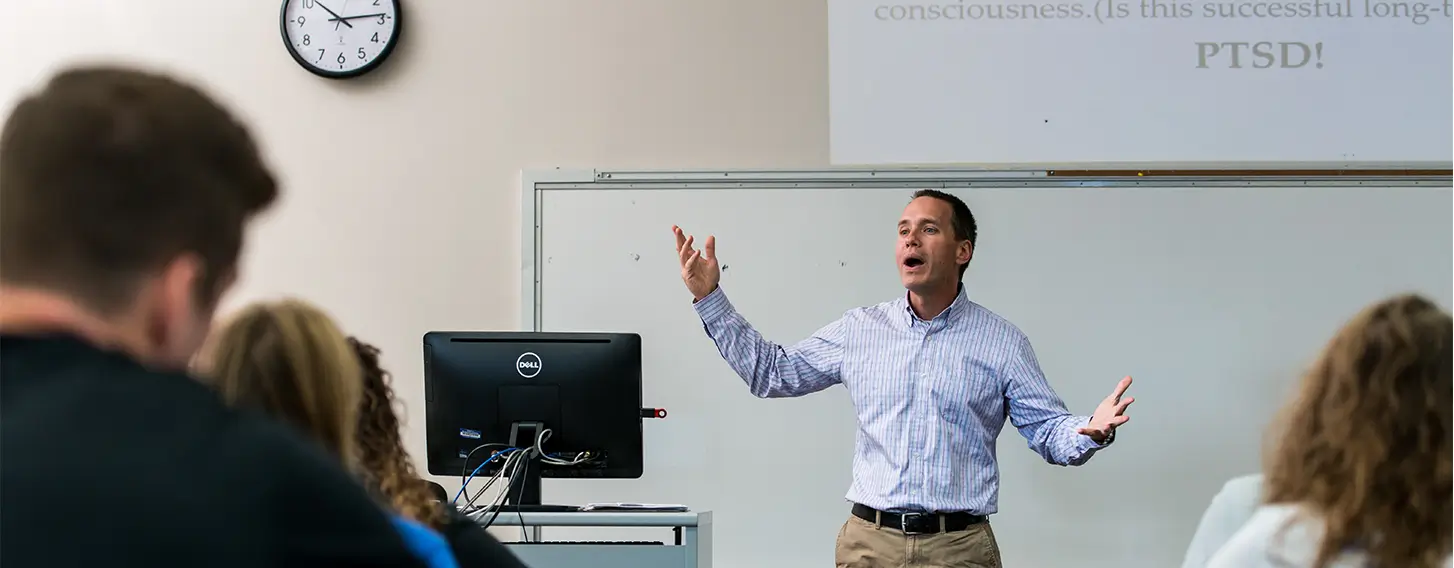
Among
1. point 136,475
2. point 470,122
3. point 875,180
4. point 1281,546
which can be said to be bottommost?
point 1281,546

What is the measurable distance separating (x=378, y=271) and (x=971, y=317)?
196 centimetres

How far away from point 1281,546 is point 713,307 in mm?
1881

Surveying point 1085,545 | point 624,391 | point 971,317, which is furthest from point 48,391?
point 1085,545

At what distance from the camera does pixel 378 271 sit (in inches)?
155

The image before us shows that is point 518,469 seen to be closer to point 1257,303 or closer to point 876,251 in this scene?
point 876,251

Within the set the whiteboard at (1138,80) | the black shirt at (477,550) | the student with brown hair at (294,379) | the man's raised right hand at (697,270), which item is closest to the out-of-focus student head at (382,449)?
the student with brown hair at (294,379)

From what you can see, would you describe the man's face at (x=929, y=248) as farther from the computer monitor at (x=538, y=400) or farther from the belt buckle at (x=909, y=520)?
the computer monitor at (x=538, y=400)

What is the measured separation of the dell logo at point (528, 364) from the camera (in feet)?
9.15

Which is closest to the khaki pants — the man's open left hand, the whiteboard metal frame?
the man's open left hand

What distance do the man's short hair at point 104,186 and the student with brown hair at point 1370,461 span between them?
1.09 m

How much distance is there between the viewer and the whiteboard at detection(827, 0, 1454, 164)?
11.9 feet

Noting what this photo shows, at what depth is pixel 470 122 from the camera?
155 inches

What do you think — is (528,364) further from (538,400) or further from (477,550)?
(477,550)

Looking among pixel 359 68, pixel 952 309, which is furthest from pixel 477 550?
pixel 359 68
